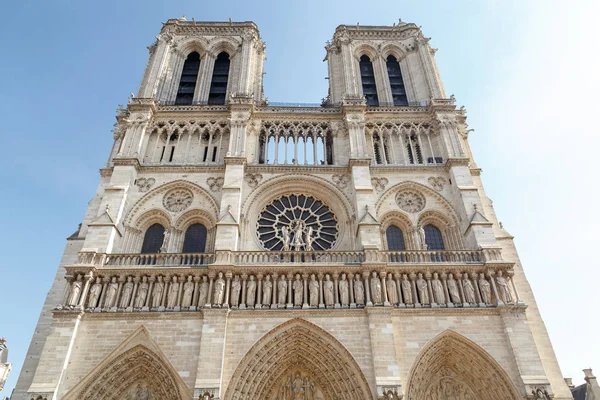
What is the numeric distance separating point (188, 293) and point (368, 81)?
49.7ft

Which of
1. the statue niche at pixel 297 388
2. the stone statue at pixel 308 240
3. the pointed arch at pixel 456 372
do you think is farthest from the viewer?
Answer: the stone statue at pixel 308 240

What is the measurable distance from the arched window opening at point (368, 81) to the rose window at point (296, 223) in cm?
747

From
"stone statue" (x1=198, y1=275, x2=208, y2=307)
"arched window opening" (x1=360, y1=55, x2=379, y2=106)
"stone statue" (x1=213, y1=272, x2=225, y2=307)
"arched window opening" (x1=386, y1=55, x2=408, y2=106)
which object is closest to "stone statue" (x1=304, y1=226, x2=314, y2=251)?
"stone statue" (x1=213, y1=272, x2=225, y2=307)

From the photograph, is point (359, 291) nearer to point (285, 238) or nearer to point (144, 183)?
point (285, 238)

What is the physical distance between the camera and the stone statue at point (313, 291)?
13508 millimetres

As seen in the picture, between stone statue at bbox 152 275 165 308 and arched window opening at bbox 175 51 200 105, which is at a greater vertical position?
arched window opening at bbox 175 51 200 105

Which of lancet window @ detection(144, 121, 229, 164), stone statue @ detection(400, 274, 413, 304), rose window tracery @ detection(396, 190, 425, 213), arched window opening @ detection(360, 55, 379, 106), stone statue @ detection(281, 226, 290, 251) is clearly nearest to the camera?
stone statue @ detection(400, 274, 413, 304)

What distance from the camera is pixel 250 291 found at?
1369 cm

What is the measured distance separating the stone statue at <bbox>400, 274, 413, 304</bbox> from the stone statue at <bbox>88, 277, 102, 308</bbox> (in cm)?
983

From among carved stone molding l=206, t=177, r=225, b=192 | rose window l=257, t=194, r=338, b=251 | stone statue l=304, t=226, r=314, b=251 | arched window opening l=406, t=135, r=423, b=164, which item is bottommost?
stone statue l=304, t=226, r=314, b=251

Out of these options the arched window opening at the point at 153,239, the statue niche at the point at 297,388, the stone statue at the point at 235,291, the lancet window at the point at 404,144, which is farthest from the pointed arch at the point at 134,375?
the lancet window at the point at 404,144

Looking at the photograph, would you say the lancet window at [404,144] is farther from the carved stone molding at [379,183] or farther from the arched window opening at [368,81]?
the arched window opening at [368,81]

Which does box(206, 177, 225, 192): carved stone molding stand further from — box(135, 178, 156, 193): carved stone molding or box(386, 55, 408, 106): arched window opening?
box(386, 55, 408, 106): arched window opening

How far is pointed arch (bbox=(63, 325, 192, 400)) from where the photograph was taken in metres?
12.2
